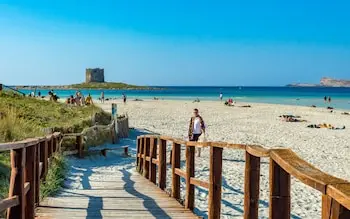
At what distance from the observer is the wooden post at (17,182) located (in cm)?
439

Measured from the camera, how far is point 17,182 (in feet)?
14.5

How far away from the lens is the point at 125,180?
30.9ft

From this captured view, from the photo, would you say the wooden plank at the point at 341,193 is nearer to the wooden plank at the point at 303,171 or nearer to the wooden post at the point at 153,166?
the wooden plank at the point at 303,171

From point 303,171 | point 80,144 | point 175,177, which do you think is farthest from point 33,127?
point 303,171

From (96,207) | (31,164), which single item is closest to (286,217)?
(31,164)

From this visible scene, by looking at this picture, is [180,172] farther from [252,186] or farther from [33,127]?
[33,127]

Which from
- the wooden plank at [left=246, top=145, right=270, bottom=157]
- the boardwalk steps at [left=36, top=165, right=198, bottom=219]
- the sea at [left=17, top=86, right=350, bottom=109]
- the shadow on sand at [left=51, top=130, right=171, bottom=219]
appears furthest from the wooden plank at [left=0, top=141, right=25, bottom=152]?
the sea at [left=17, top=86, right=350, bottom=109]

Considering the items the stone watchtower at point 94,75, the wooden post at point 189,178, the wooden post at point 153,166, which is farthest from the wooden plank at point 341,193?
the stone watchtower at point 94,75

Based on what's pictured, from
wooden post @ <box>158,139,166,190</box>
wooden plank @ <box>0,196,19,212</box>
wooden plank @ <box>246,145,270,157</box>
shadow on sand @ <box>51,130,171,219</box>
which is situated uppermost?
wooden plank @ <box>246,145,270,157</box>

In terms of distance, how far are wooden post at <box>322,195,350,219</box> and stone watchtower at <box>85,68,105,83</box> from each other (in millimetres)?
181266

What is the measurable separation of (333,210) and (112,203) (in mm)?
4842

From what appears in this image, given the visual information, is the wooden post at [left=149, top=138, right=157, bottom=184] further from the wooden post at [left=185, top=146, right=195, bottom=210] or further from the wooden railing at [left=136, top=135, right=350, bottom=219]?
the wooden post at [left=185, top=146, right=195, bottom=210]

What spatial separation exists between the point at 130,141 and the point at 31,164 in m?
13.8

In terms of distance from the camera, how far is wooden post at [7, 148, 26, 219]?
439 cm
